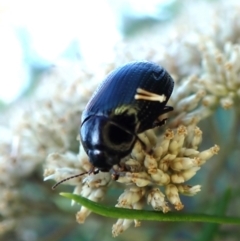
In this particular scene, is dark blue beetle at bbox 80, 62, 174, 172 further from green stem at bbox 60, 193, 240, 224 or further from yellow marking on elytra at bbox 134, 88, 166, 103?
green stem at bbox 60, 193, 240, 224

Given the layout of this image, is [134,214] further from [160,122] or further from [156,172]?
[160,122]

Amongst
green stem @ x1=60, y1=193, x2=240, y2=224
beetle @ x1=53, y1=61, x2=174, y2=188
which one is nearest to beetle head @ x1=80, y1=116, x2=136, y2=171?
beetle @ x1=53, y1=61, x2=174, y2=188

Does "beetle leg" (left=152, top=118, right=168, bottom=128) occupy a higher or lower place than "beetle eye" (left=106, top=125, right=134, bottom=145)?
lower

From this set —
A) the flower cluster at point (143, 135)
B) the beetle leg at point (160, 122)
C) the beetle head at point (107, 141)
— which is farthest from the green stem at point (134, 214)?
the beetle leg at point (160, 122)

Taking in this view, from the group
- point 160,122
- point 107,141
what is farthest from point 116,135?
point 160,122

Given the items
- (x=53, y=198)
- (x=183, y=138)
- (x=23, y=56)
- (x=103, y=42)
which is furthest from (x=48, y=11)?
(x=183, y=138)

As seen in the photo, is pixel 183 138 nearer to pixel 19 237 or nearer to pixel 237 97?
pixel 237 97

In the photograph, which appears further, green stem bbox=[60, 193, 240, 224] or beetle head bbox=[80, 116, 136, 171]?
beetle head bbox=[80, 116, 136, 171]
